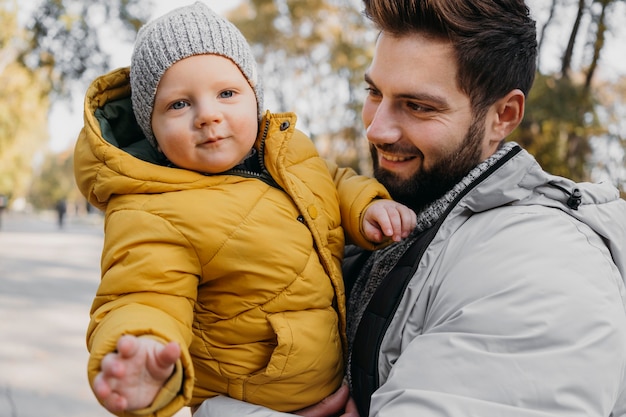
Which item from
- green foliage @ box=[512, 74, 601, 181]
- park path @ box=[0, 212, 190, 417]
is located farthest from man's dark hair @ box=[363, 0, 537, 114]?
green foliage @ box=[512, 74, 601, 181]

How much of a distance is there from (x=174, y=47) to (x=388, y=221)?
840mm

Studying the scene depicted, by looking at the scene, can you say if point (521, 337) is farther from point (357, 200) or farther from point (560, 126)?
point (560, 126)

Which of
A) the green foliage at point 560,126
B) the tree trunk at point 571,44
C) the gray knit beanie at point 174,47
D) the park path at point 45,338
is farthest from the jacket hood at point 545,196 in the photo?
the tree trunk at point 571,44

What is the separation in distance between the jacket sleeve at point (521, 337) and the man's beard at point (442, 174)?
457 mm

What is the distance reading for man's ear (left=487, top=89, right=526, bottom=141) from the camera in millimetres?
2158

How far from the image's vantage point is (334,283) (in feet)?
6.53

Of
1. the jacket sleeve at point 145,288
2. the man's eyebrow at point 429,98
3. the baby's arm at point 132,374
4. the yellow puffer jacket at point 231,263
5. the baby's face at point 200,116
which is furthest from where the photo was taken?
the man's eyebrow at point 429,98

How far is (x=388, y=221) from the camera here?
1.99 m

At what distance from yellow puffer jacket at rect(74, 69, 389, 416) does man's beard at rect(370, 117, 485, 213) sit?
18cm

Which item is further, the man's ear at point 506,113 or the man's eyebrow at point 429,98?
the man's ear at point 506,113

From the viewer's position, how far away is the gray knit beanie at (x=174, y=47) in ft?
6.31

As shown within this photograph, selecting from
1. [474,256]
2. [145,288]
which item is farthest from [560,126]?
[145,288]

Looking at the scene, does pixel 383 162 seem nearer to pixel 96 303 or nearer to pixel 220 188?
pixel 220 188

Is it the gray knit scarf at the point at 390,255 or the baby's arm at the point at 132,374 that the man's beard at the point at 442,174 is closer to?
the gray knit scarf at the point at 390,255
